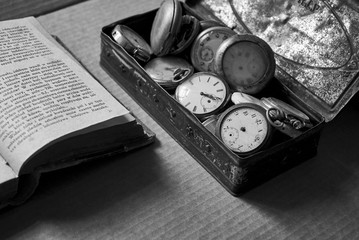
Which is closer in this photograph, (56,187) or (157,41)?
(56,187)

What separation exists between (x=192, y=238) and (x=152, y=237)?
0.21 feet

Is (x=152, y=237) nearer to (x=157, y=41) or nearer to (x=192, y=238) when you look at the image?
(x=192, y=238)

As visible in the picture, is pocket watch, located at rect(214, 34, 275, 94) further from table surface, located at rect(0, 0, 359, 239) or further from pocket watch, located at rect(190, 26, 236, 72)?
table surface, located at rect(0, 0, 359, 239)

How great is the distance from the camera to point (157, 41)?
1124mm

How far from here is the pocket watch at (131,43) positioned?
44.8 inches

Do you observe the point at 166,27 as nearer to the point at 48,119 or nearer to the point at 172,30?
the point at 172,30

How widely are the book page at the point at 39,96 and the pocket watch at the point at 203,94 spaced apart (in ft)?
0.44

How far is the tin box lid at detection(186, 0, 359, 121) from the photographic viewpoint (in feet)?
3.43

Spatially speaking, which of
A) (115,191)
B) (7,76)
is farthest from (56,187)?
(7,76)

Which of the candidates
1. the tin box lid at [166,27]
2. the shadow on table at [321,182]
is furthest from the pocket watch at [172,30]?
the shadow on table at [321,182]

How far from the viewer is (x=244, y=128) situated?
3.21ft

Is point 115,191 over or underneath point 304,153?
underneath

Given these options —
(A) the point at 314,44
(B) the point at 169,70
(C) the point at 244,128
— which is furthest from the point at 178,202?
(A) the point at 314,44

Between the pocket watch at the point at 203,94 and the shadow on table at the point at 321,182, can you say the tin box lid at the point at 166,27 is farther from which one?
the shadow on table at the point at 321,182
